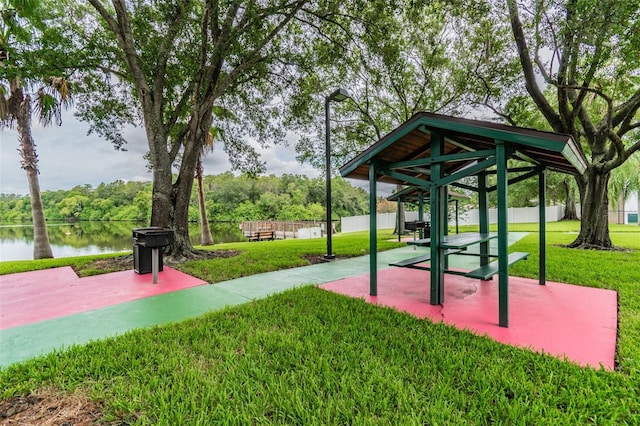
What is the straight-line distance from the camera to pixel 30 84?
8047 millimetres

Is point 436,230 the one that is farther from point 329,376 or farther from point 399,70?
point 399,70

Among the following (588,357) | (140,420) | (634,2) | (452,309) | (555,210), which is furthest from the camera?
(555,210)

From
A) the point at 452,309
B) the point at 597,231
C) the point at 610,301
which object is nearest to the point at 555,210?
the point at 597,231

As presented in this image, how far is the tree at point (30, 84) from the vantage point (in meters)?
5.91

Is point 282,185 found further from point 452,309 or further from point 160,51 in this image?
point 452,309

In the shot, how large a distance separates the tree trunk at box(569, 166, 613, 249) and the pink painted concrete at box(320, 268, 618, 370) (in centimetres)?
580

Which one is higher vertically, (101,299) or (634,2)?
(634,2)

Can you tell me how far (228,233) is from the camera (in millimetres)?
30703

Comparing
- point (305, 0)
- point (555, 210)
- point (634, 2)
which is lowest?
point (555, 210)

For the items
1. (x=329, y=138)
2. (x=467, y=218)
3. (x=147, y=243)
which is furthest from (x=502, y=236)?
(x=467, y=218)

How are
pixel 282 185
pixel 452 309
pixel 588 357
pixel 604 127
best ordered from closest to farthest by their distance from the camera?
pixel 588 357
pixel 452 309
pixel 604 127
pixel 282 185

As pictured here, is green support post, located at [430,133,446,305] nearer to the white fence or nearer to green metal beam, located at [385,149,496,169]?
green metal beam, located at [385,149,496,169]

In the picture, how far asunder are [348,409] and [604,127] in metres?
10.6

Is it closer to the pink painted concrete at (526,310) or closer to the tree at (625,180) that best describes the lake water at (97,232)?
the pink painted concrete at (526,310)
